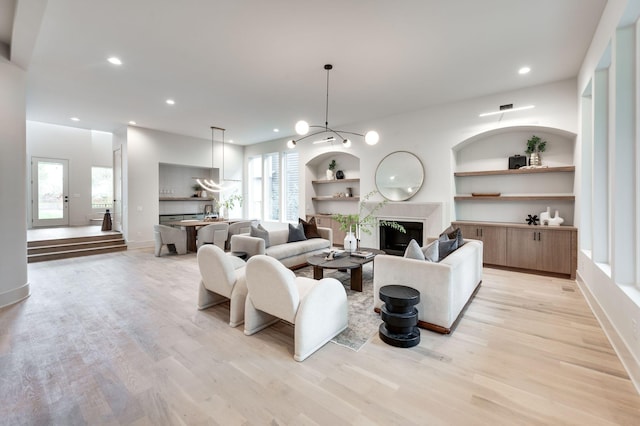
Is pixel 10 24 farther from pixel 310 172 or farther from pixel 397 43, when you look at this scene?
pixel 310 172

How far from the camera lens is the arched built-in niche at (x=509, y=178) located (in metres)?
4.90

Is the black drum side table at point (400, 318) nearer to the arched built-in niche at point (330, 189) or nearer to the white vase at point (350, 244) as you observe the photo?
the white vase at point (350, 244)

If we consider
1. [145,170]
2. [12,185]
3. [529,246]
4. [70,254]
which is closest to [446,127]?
[529,246]

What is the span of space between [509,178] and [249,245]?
16.7 ft

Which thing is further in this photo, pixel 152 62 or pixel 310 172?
pixel 310 172

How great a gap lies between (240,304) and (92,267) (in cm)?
441

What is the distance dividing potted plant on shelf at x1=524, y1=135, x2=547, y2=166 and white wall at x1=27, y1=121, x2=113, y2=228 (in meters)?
12.9

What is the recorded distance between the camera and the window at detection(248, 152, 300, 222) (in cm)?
890

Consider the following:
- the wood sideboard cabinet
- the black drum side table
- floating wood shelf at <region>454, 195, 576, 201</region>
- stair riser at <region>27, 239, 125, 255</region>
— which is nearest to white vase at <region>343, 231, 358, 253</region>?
the black drum side table

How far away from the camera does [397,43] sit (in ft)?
11.3

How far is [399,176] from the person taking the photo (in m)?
6.33

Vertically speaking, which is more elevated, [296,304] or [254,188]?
[254,188]

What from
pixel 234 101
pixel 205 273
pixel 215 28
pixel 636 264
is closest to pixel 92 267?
pixel 205 273

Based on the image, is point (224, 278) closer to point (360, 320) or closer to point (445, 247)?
point (360, 320)
